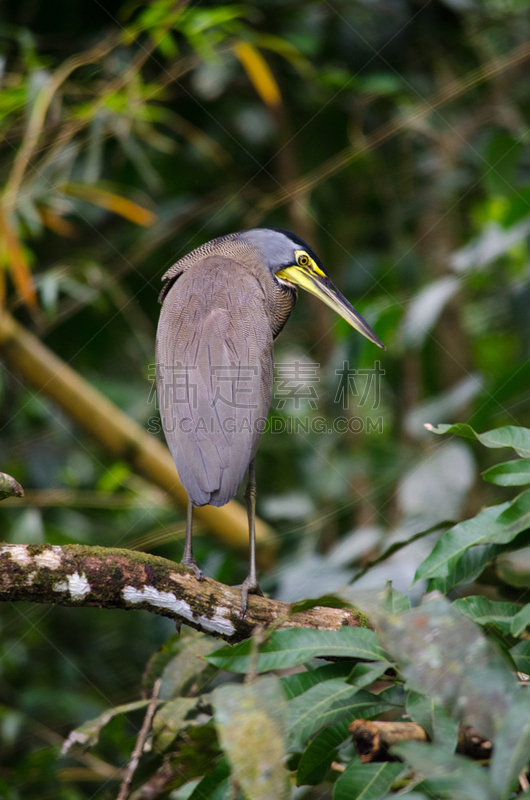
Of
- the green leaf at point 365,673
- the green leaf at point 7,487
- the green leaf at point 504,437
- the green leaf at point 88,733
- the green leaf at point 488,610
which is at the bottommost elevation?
the green leaf at point 88,733

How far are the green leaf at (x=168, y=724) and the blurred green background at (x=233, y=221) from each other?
48.9 inches

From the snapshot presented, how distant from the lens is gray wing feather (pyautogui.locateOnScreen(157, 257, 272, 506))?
1779mm

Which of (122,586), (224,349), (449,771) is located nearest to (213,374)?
(224,349)

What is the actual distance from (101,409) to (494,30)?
3237 millimetres

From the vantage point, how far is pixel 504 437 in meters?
1.44

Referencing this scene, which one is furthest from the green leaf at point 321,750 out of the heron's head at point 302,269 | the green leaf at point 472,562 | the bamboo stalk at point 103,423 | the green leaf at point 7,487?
the bamboo stalk at point 103,423

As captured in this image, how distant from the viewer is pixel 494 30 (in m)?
4.31

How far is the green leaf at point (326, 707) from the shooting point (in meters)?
1.24

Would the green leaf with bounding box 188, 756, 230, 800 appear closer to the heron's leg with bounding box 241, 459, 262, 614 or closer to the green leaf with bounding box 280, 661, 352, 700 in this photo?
the green leaf with bounding box 280, 661, 352, 700

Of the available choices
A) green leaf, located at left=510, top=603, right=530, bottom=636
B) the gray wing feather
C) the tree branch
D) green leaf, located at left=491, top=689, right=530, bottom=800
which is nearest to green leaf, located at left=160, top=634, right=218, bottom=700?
the tree branch

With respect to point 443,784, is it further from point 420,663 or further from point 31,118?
point 31,118

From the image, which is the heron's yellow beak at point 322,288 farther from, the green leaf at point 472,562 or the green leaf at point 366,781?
the green leaf at point 366,781

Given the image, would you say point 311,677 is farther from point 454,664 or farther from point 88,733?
point 88,733

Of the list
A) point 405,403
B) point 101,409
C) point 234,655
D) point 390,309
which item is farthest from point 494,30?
point 234,655
